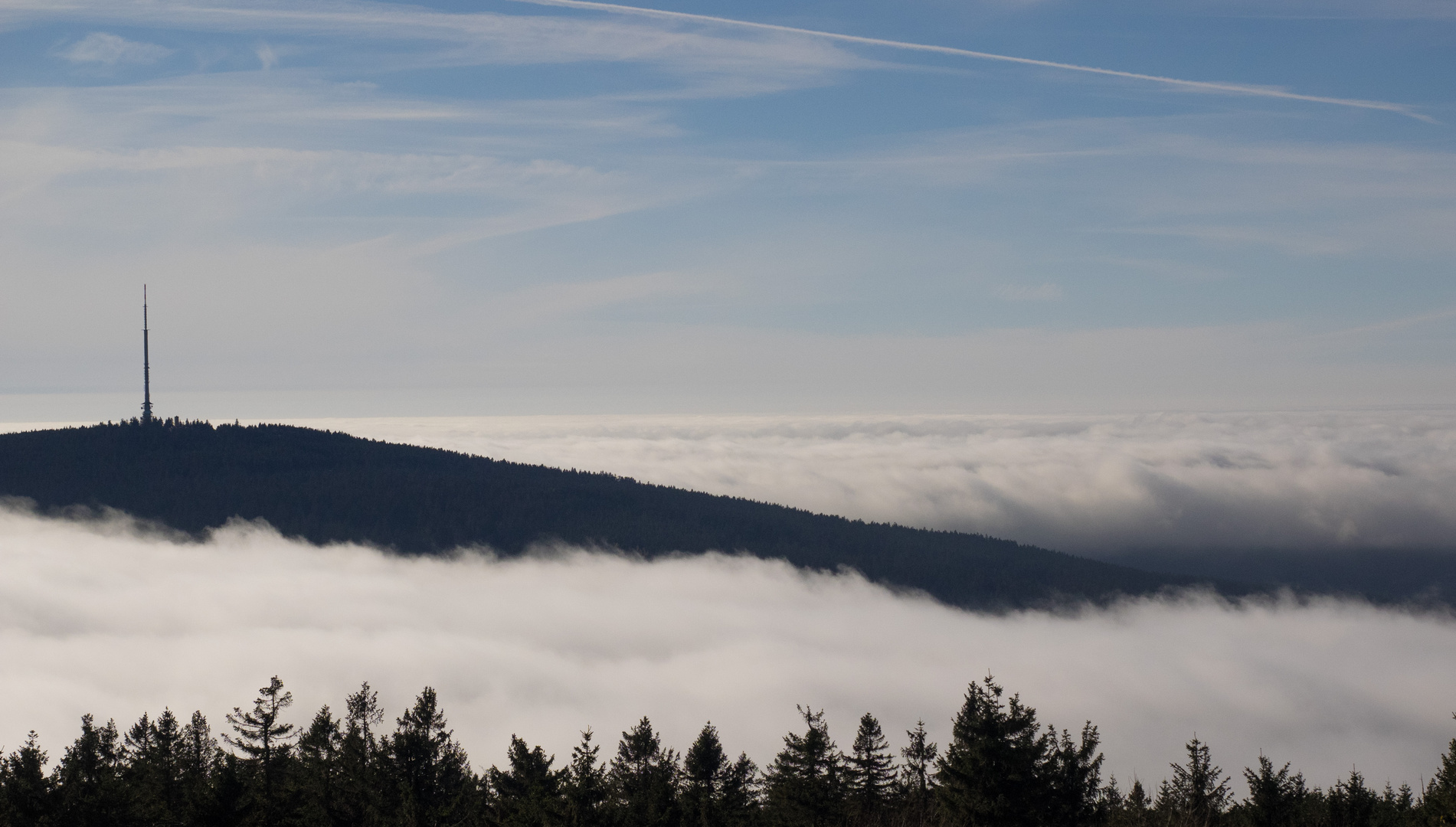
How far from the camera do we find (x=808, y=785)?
57938 millimetres

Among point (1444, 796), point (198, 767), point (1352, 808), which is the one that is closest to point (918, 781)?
point (1352, 808)

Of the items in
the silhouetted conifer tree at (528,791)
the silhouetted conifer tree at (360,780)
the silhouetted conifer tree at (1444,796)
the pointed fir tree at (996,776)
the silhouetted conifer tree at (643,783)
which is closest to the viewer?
the silhouetted conifer tree at (1444,796)

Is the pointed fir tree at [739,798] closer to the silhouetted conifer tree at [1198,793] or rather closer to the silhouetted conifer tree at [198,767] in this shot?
the silhouetted conifer tree at [198,767]

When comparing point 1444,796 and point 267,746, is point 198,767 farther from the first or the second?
point 1444,796

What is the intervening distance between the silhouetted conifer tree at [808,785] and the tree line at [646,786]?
130 millimetres

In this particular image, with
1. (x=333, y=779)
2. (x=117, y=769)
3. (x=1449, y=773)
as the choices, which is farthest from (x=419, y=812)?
(x=1449, y=773)

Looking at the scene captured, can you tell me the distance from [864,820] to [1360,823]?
25329mm

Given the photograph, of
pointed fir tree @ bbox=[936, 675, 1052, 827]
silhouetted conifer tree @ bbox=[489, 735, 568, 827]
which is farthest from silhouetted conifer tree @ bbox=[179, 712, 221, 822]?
pointed fir tree @ bbox=[936, 675, 1052, 827]

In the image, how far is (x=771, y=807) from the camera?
61.6 metres

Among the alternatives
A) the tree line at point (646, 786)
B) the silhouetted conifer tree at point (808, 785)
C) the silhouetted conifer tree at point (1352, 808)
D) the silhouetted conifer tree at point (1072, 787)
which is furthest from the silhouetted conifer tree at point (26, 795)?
the silhouetted conifer tree at point (1352, 808)

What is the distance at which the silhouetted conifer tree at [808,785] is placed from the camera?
56.9 meters

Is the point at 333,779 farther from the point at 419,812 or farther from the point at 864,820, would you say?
the point at 864,820

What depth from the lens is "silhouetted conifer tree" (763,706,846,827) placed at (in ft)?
187

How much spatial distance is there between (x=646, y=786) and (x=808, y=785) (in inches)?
405
